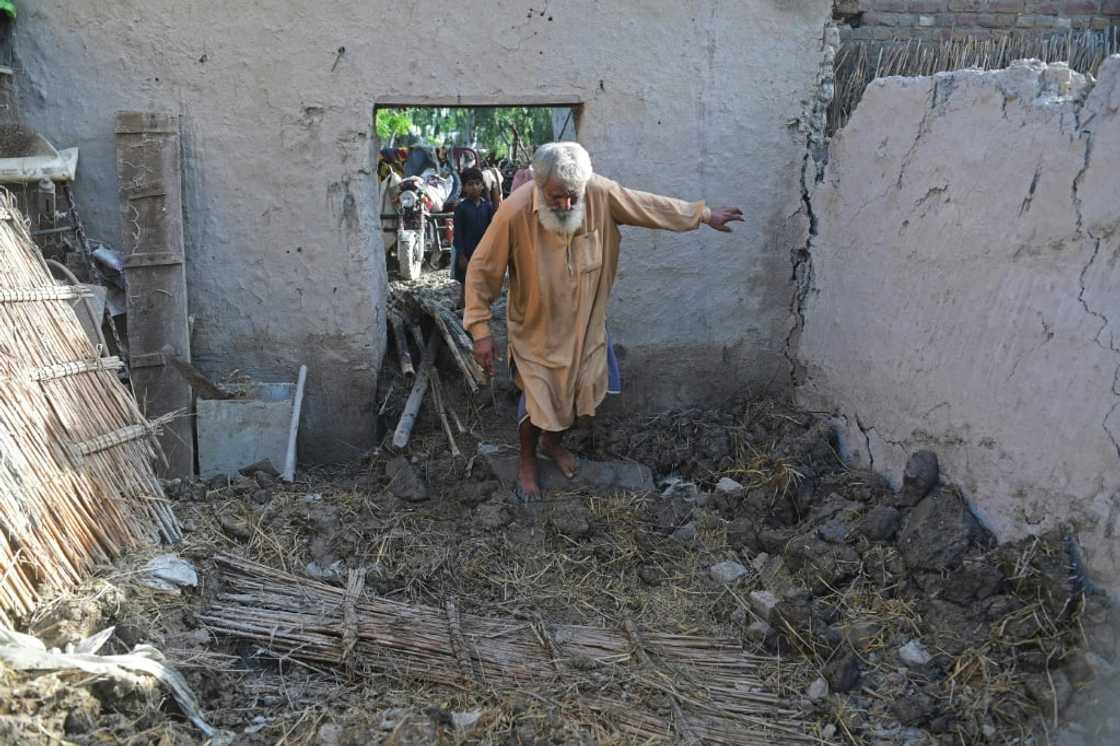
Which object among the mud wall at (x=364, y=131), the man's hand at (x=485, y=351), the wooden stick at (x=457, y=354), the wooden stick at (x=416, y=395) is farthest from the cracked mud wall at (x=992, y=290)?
the wooden stick at (x=416, y=395)

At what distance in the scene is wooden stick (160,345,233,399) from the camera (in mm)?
5102

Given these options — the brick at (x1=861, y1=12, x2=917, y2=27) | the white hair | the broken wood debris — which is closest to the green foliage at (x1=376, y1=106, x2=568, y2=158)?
the broken wood debris

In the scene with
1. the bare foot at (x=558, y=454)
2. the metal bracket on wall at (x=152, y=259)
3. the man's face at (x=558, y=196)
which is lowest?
the bare foot at (x=558, y=454)

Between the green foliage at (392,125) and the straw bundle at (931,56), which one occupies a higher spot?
the straw bundle at (931,56)

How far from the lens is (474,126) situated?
20.9 metres

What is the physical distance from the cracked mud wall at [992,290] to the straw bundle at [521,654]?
124cm

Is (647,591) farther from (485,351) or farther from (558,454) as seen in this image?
(485,351)

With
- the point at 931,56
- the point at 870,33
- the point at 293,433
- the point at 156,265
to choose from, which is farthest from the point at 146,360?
the point at 931,56

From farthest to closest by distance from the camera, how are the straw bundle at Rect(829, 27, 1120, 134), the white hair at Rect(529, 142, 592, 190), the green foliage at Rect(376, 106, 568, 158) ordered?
the green foliage at Rect(376, 106, 568, 158), the straw bundle at Rect(829, 27, 1120, 134), the white hair at Rect(529, 142, 592, 190)

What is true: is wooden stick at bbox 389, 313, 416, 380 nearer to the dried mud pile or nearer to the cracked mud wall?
the dried mud pile

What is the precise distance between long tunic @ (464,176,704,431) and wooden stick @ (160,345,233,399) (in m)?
1.50

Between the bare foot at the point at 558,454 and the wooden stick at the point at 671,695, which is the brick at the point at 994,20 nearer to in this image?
the bare foot at the point at 558,454

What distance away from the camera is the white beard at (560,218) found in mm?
4473

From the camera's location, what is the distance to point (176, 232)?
5102 mm
